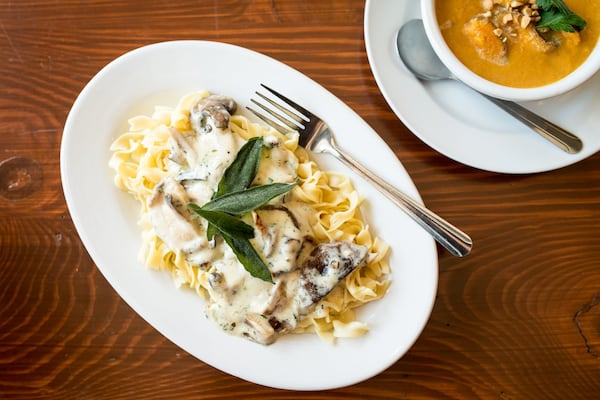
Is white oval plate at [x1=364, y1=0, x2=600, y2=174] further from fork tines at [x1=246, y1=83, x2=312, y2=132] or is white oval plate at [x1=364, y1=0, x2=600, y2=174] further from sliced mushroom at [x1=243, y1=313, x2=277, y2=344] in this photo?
sliced mushroom at [x1=243, y1=313, x2=277, y2=344]

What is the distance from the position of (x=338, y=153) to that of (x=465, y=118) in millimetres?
448

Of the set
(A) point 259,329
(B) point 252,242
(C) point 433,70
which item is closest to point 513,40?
(C) point 433,70

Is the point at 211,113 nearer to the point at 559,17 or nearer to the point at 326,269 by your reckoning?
the point at 326,269

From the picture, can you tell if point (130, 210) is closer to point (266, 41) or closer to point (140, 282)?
point (140, 282)

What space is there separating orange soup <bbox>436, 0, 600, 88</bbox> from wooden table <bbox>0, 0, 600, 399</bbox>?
1.28ft

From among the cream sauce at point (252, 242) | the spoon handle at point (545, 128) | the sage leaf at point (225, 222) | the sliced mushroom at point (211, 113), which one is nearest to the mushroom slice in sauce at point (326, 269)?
the cream sauce at point (252, 242)

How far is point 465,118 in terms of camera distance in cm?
196

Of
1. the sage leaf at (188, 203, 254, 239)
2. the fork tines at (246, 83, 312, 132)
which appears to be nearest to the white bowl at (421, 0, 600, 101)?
the fork tines at (246, 83, 312, 132)

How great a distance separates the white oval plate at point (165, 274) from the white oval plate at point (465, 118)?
0.52 feet

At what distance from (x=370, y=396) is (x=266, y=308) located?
0.57 meters

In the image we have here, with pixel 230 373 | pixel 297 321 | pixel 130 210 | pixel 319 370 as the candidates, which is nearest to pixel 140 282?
pixel 130 210

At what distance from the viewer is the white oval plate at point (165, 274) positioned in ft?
6.26

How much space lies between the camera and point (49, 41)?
2.20 metres

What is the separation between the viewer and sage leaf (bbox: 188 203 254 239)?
1.76 metres
